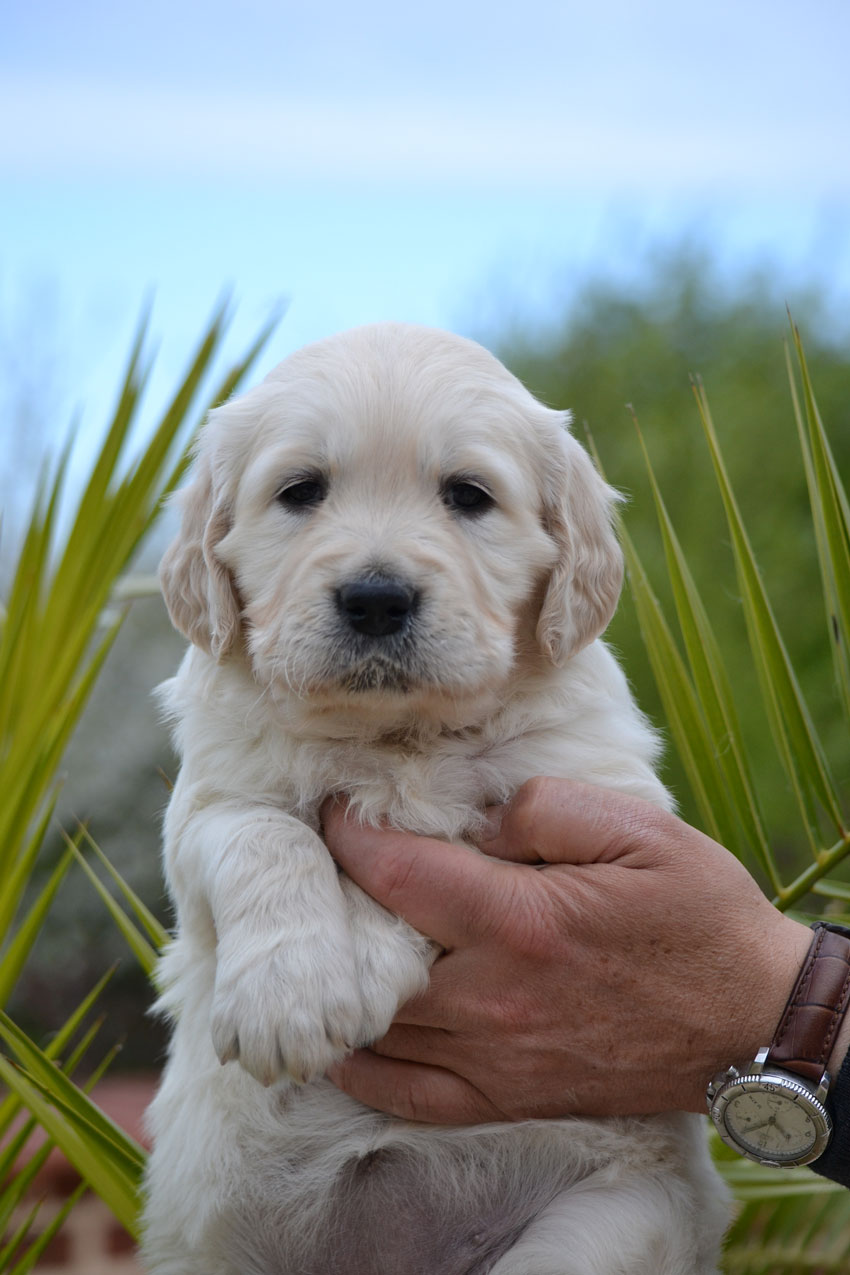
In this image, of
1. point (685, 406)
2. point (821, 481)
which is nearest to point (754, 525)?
point (685, 406)

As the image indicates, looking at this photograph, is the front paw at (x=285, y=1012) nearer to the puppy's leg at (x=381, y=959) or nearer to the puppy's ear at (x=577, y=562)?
the puppy's leg at (x=381, y=959)

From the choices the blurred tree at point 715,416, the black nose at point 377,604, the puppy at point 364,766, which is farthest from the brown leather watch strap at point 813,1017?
the blurred tree at point 715,416

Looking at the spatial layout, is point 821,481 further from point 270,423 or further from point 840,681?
point 270,423

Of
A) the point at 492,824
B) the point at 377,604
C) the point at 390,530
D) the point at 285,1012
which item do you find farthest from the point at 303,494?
the point at 285,1012

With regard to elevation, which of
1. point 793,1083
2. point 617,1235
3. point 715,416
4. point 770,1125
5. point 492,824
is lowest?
point 715,416

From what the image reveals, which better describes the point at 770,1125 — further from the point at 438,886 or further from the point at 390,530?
the point at 390,530
